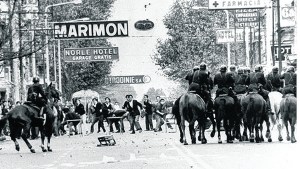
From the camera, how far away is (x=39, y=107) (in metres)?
25.9

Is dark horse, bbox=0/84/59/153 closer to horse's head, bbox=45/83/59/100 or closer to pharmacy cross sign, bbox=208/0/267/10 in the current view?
horse's head, bbox=45/83/59/100

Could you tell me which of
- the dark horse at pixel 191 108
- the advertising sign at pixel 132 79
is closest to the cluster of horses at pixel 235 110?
the dark horse at pixel 191 108

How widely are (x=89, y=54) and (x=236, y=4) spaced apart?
1829 cm

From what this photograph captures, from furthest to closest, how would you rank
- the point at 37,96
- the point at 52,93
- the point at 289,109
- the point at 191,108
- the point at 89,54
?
the point at 89,54 < the point at 52,93 < the point at 37,96 < the point at 191,108 < the point at 289,109

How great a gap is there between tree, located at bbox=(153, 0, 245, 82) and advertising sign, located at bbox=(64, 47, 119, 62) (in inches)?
948

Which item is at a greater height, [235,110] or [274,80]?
[274,80]

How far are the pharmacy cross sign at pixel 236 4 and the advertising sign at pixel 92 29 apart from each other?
8.40 meters

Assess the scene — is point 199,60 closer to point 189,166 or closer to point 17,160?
point 17,160

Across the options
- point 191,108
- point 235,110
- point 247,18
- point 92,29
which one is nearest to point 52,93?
point 191,108

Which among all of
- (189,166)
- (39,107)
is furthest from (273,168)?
(39,107)

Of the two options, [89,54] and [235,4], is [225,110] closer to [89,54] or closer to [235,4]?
[235,4]

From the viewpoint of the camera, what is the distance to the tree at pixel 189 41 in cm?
7762

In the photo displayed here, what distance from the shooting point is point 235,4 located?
3353cm

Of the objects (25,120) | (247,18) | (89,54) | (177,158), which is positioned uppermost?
(247,18)
